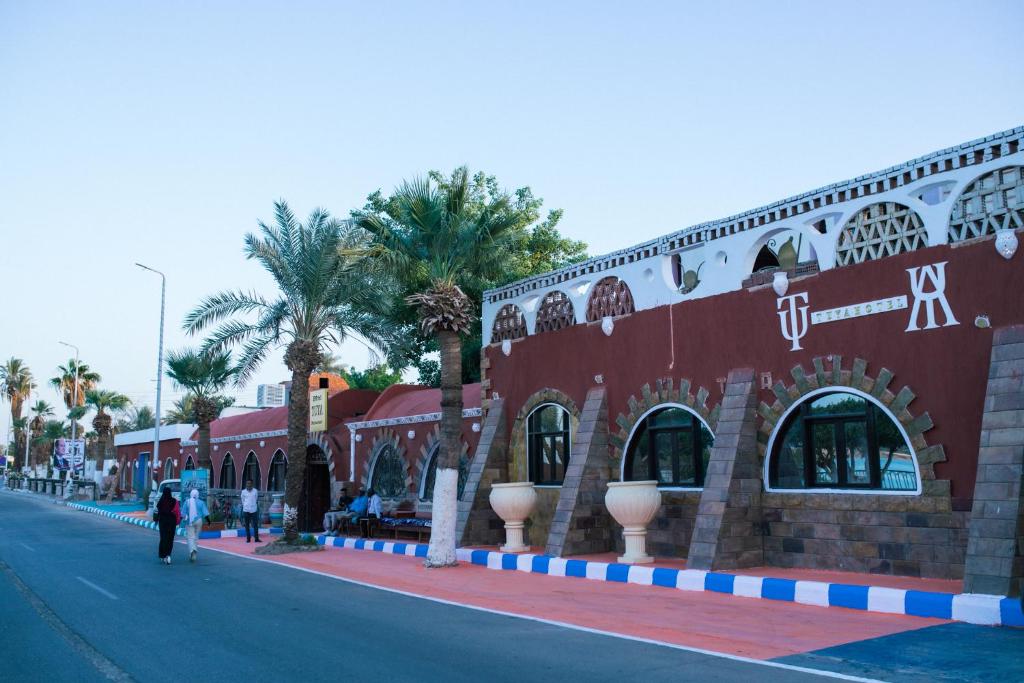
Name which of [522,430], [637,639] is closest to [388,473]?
[522,430]

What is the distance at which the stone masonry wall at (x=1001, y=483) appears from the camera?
915cm

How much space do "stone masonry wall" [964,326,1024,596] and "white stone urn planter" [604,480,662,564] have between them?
5430 mm

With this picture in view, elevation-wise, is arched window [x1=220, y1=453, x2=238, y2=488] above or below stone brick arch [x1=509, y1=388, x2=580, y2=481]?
below

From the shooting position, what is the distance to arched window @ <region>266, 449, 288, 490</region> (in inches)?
1212

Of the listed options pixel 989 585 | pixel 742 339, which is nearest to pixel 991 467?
pixel 989 585

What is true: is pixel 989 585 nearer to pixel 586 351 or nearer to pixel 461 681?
pixel 461 681

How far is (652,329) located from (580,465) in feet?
9.50

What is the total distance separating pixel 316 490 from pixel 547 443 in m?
13.0

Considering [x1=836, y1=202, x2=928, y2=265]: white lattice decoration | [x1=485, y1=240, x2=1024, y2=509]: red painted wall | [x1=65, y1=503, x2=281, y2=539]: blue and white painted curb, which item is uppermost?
[x1=836, y1=202, x2=928, y2=265]: white lattice decoration

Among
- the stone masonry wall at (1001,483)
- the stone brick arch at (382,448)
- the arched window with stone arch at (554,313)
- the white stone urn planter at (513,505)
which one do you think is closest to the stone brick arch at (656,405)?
the white stone urn planter at (513,505)

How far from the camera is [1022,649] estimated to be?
7555mm

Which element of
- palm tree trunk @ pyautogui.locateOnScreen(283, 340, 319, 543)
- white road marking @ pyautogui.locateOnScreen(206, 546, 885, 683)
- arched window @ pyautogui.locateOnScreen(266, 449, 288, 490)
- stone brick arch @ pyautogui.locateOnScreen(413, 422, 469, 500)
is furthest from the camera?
arched window @ pyautogui.locateOnScreen(266, 449, 288, 490)

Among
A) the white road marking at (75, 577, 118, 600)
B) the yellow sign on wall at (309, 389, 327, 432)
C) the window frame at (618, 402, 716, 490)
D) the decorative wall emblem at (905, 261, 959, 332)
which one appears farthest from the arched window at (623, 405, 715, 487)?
the yellow sign on wall at (309, 389, 327, 432)

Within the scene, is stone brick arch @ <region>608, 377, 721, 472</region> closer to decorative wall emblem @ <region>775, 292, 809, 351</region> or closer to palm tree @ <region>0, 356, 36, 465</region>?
decorative wall emblem @ <region>775, 292, 809, 351</region>
